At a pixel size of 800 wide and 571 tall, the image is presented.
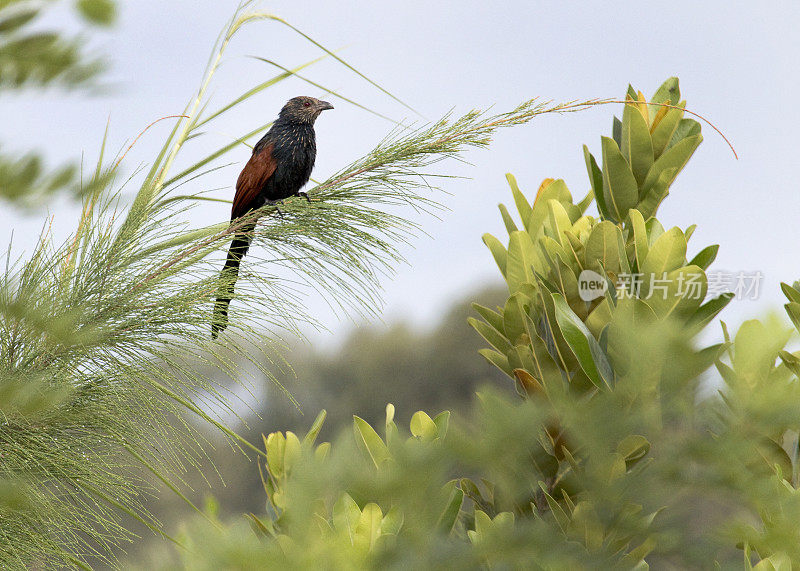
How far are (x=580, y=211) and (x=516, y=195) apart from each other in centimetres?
17

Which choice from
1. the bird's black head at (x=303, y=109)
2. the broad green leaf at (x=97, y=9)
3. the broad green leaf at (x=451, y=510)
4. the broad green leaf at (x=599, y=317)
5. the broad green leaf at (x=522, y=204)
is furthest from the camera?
the bird's black head at (x=303, y=109)

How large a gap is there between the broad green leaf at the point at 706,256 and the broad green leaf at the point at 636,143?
264 mm

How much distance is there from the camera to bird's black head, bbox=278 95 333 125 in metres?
3.30

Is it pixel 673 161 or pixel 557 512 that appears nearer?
pixel 557 512

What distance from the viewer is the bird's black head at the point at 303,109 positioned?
330 cm

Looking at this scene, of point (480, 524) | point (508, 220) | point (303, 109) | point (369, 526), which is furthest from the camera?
point (303, 109)

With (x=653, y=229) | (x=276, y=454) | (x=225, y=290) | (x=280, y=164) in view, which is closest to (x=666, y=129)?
(x=653, y=229)

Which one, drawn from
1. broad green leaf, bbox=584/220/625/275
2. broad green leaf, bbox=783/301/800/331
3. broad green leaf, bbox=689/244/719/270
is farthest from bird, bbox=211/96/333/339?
broad green leaf, bbox=783/301/800/331

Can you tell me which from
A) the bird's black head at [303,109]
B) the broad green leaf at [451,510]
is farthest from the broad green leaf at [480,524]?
the bird's black head at [303,109]

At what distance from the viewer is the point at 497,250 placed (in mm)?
1778

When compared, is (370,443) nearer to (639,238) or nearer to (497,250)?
(497,250)

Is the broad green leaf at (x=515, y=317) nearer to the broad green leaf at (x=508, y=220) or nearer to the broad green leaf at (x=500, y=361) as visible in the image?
the broad green leaf at (x=500, y=361)

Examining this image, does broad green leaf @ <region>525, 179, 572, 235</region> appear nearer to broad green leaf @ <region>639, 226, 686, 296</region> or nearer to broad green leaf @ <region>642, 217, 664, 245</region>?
broad green leaf @ <region>642, 217, 664, 245</region>

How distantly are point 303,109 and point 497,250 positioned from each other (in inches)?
73.6
